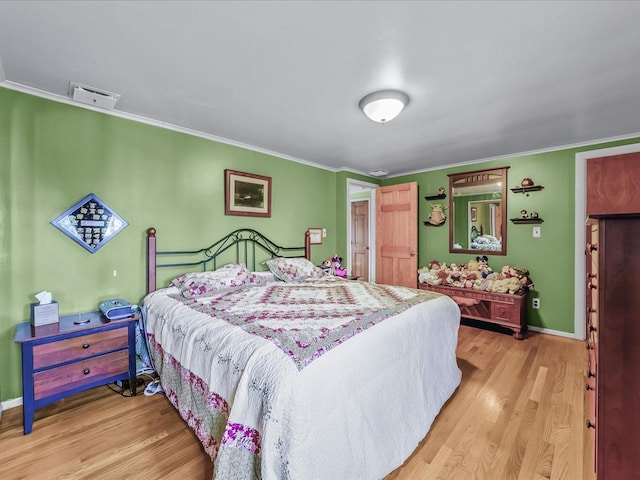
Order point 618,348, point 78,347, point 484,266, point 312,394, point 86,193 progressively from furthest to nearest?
point 484,266 < point 86,193 < point 78,347 < point 312,394 < point 618,348

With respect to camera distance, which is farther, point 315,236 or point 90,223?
point 315,236

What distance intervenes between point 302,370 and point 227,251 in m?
2.30

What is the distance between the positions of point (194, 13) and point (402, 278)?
4059 mm

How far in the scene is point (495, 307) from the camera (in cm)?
355

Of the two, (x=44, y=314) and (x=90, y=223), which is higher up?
(x=90, y=223)

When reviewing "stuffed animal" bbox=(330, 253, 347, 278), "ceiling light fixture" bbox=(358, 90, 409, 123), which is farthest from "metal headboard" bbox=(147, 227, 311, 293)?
"ceiling light fixture" bbox=(358, 90, 409, 123)

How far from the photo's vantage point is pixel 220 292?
257 cm

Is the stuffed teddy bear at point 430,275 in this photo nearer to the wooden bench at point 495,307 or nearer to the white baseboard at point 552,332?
the wooden bench at point 495,307

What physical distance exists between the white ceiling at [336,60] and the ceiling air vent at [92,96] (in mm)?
64

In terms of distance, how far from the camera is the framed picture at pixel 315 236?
416cm

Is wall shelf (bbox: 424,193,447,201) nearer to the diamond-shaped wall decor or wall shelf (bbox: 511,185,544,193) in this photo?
wall shelf (bbox: 511,185,544,193)

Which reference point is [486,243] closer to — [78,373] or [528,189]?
[528,189]

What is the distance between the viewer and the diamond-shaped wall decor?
7.41 feet

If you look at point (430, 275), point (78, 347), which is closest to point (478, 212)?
point (430, 275)
